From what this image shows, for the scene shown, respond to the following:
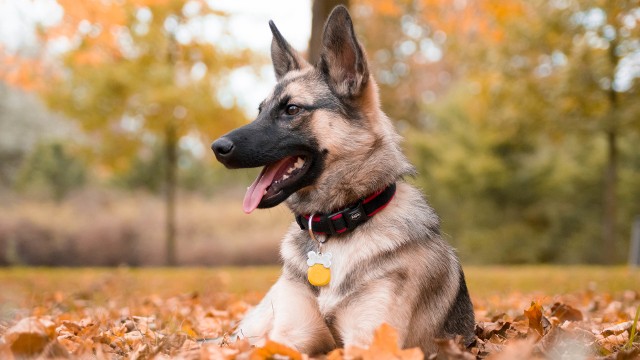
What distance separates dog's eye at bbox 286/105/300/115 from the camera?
3.57m

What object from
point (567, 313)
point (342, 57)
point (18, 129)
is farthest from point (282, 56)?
point (18, 129)

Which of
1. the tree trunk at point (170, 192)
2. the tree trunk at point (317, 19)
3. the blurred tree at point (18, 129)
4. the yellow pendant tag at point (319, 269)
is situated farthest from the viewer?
the blurred tree at point (18, 129)

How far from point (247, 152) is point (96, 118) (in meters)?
13.3

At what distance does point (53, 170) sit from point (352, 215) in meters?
19.9

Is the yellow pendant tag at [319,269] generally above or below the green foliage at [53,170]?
above

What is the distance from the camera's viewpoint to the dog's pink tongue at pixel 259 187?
3.36 m

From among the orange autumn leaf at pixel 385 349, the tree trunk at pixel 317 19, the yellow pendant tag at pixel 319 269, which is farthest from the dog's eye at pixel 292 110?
the tree trunk at pixel 317 19

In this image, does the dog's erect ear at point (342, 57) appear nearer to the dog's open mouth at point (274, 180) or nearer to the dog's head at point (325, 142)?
the dog's head at point (325, 142)

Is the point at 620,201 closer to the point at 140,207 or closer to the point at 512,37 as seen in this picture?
the point at 512,37

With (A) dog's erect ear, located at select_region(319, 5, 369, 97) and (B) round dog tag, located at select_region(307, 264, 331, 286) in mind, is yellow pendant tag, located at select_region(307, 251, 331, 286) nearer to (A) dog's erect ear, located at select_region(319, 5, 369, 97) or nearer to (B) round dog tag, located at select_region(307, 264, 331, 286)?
(B) round dog tag, located at select_region(307, 264, 331, 286)

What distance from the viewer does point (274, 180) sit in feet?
11.4

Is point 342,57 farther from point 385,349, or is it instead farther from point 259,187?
point 385,349

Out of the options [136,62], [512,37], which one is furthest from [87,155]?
[512,37]

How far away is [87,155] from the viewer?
1641cm
